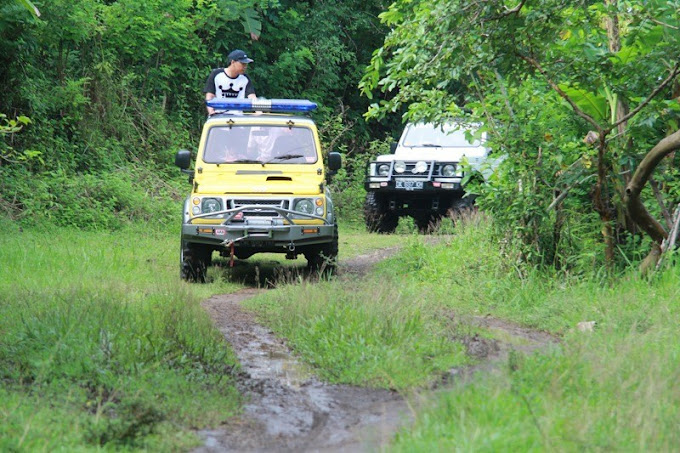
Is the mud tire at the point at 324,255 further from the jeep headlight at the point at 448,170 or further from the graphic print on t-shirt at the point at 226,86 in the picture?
the jeep headlight at the point at 448,170

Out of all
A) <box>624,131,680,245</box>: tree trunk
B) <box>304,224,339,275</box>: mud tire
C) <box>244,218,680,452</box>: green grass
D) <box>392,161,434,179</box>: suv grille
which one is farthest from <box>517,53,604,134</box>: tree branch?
<box>392,161,434,179</box>: suv grille

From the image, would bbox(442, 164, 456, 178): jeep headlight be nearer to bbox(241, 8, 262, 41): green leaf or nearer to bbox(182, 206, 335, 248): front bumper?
bbox(241, 8, 262, 41): green leaf

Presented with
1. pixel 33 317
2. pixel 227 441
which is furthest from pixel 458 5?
pixel 227 441

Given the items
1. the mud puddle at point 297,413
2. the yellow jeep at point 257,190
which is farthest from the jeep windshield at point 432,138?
the mud puddle at point 297,413

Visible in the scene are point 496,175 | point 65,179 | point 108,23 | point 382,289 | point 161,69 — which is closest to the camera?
point 382,289

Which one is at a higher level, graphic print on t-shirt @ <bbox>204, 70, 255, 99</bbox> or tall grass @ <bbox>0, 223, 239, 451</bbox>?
graphic print on t-shirt @ <bbox>204, 70, 255, 99</bbox>

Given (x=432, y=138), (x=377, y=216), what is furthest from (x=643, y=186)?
(x=377, y=216)

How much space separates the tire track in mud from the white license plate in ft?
29.3

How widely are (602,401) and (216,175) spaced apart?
6.80 metres

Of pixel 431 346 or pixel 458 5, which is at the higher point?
pixel 458 5

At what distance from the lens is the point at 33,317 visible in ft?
24.3

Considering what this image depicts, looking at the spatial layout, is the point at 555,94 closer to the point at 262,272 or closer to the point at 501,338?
the point at 501,338

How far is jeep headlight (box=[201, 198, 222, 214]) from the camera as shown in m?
11.0

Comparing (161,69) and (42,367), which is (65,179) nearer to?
(161,69)
